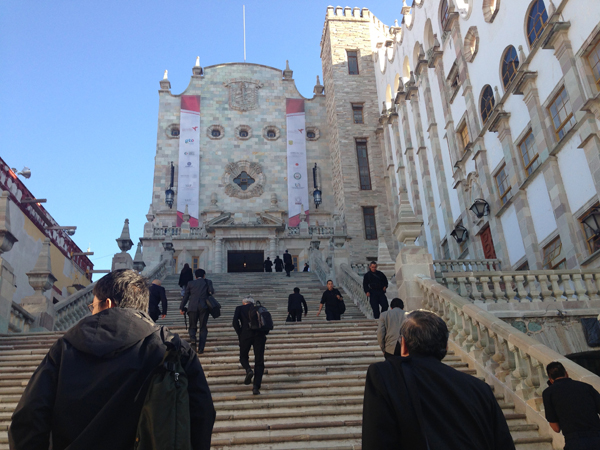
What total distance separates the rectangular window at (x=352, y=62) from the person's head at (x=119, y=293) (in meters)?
35.0

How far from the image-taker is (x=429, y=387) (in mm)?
2582

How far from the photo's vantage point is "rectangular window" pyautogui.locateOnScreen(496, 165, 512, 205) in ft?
61.6

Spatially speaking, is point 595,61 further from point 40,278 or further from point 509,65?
point 40,278

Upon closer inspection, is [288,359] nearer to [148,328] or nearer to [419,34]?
[148,328]

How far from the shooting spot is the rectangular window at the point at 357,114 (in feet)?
115

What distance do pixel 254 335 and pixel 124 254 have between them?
991 centimetres

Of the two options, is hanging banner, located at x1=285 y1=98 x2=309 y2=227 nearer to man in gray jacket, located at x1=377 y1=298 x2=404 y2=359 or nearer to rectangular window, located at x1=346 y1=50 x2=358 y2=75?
rectangular window, located at x1=346 y1=50 x2=358 y2=75

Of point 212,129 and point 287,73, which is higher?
Answer: point 287,73

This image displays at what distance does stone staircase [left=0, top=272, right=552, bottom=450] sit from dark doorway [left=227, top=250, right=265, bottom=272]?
64.4ft

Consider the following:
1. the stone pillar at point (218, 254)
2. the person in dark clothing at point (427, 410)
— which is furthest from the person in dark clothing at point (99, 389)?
the stone pillar at point (218, 254)

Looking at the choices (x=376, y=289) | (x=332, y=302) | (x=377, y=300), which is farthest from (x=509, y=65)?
(x=332, y=302)

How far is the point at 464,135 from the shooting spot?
22.7 m

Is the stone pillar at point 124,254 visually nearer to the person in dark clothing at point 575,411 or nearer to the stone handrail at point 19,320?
the stone handrail at point 19,320

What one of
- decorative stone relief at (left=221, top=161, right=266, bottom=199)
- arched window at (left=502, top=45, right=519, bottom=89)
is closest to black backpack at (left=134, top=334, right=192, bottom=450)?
arched window at (left=502, top=45, right=519, bottom=89)
